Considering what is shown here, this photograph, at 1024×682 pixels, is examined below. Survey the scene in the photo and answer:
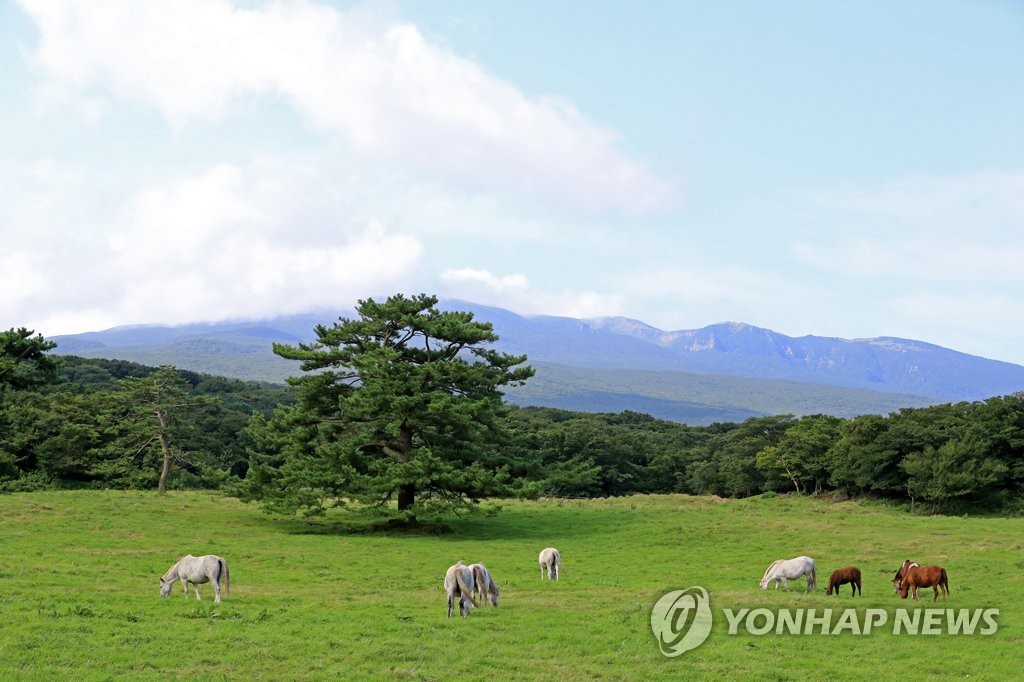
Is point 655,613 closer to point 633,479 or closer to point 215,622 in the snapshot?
point 215,622

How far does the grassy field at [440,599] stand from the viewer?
39.2 ft

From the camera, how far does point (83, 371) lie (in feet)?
315

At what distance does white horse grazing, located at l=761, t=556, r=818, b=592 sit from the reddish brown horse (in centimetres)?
193

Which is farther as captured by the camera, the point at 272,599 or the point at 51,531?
Result: the point at 51,531

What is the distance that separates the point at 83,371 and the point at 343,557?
85.7 meters

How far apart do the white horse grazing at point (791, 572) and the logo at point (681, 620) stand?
81.4 inches

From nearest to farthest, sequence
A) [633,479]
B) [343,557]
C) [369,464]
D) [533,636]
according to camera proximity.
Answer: [533,636] → [343,557] → [369,464] → [633,479]

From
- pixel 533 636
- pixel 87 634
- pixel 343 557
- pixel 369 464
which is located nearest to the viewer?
pixel 87 634

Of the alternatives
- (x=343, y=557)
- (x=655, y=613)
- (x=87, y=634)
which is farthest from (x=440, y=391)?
(x=87, y=634)

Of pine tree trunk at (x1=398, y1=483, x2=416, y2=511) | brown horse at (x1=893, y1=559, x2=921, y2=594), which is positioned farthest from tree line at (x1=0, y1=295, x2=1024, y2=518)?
brown horse at (x1=893, y1=559, x2=921, y2=594)

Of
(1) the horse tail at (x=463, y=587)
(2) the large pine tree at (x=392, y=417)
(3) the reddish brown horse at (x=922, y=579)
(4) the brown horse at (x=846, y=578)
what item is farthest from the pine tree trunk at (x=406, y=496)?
(3) the reddish brown horse at (x=922, y=579)

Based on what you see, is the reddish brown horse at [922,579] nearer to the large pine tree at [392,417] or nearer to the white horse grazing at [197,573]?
the white horse grazing at [197,573]

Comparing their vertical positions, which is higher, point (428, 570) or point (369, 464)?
point (369, 464)

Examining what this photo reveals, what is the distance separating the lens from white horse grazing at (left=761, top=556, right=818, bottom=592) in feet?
61.0
